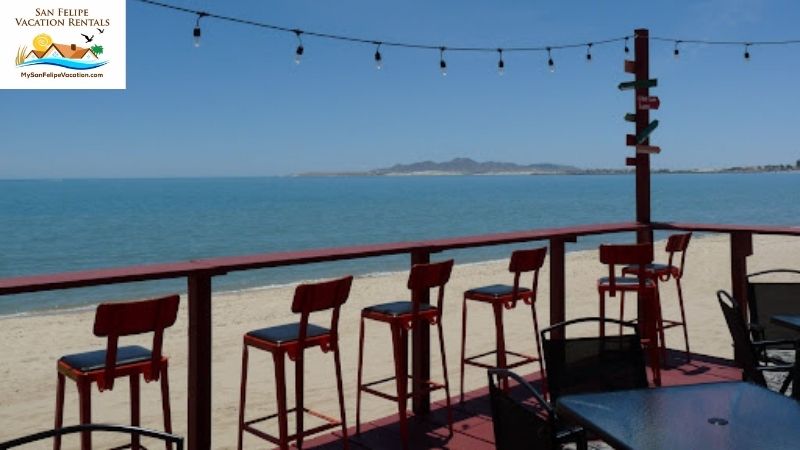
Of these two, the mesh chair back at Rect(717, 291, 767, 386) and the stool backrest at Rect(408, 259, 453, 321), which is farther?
the stool backrest at Rect(408, 259, 453, 321)

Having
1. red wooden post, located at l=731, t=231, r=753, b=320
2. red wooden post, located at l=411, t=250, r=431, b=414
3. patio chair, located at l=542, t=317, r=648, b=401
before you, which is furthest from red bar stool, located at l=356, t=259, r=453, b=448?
red wooden post, located at l=731, t=231, r=753, b=320

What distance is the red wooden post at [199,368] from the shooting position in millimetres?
3117

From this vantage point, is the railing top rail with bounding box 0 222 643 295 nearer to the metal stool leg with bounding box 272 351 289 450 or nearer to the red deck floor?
the metal stool leg with bounding box 272 351 289 450

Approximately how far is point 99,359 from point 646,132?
442 centimetres

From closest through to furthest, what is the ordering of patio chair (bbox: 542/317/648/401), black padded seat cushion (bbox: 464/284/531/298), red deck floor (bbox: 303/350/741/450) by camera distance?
1. patio chair (bbox: 542/317/648/401)
2. red deck floor (bbox: 303/350/741/450)
3. black padded seat cushion (bbox: 464/284/531/298)

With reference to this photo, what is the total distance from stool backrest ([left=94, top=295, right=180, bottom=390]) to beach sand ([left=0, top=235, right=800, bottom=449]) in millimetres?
2289

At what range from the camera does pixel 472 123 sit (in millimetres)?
120688

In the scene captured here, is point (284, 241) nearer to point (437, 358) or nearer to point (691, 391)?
point (437, 358)

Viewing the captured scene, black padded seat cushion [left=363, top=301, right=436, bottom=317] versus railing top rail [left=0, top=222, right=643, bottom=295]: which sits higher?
railing top rail [left=0, top=222, right=643, bottom=295]

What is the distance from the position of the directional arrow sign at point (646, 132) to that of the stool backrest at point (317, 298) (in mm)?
3323

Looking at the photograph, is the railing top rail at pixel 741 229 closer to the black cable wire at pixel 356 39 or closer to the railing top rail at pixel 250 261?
the railing top rail at pixel 250 261

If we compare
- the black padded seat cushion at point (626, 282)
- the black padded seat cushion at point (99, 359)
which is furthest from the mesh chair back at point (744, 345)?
the black padded seat cushion at point (99, 359)

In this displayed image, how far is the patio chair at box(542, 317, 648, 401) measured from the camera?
8.23ft

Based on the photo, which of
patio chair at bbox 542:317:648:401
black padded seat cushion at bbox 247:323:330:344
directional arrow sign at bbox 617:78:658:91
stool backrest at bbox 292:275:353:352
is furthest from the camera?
directional arrow sign at bbox 617:78:658:91
